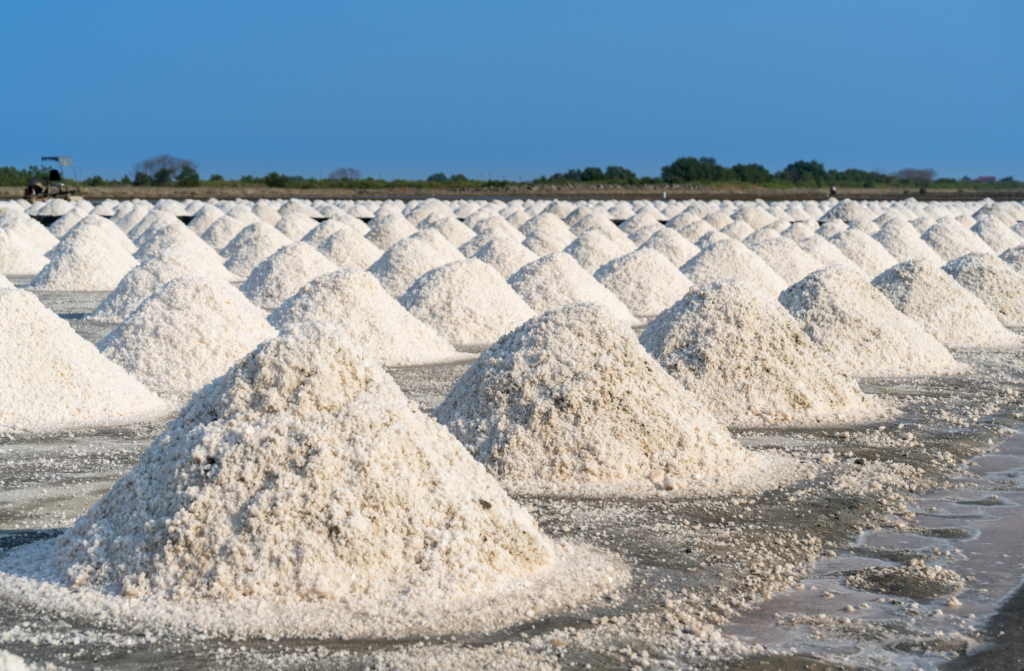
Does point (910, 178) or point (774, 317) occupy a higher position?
point (910, 178)

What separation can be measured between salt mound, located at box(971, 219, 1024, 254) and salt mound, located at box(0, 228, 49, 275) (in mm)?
19842

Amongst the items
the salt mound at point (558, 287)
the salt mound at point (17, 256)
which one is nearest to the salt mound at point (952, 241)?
the salt mound at point (558, 287)

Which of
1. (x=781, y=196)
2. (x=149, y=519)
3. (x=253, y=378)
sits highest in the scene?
(x=781, y=196)

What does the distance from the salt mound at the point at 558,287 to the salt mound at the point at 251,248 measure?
271 inches

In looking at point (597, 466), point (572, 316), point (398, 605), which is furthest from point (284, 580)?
point (572, 316)

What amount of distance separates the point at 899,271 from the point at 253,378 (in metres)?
10.5

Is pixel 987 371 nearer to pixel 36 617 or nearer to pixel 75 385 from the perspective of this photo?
pixel 75 385

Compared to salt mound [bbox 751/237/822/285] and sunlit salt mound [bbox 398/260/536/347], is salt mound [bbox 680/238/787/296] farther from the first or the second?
sunlit salt mound [bbox 398/260/536/347]

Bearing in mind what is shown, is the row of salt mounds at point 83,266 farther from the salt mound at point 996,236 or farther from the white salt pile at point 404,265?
the salt mound at point 996,236

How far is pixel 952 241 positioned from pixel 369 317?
1474 centimetres

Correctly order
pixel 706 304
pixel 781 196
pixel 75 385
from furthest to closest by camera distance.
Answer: pixel 781 196 < pixel 706 304 < pixel 75 385

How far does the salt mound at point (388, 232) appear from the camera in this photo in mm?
22375

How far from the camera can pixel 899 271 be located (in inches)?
526

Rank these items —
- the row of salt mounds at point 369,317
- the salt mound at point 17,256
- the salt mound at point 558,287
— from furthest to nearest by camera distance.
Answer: the salt mound at point 17,256
the salt mound at point 558,287
the row of salt mounds at point 369,317
